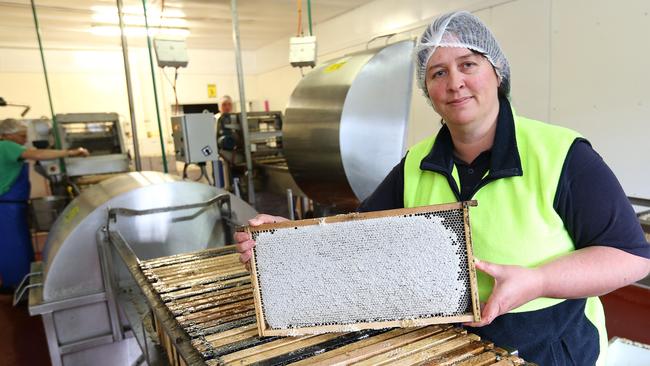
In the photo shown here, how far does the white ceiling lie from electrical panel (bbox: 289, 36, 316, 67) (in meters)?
2.13

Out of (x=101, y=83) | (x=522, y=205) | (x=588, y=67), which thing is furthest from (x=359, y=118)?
(x=101, y=83)

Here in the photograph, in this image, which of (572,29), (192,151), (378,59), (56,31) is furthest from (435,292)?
(56,31)

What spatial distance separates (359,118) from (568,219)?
3.57 ft

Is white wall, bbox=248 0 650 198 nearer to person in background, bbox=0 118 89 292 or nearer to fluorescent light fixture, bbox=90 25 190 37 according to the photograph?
fluorescent light fixture, bbox=90 25 190 37

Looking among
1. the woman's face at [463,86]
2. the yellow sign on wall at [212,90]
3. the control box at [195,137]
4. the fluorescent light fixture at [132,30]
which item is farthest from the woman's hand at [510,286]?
the yellow sign on wall at [212,90]

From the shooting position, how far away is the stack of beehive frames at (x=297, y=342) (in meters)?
0.64

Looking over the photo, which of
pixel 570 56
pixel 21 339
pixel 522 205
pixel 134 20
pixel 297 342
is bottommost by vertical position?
pixel 21 339

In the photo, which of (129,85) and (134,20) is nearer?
(129,85)

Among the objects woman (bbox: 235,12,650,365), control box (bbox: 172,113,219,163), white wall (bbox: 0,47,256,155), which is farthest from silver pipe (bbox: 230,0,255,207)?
white wall (bbox: 0,47,256,155)

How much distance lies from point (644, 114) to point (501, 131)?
243 cm

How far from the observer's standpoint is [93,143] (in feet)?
12.3

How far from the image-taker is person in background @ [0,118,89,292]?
10.5ft

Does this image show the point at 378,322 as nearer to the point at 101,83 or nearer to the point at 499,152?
the point at 499,152

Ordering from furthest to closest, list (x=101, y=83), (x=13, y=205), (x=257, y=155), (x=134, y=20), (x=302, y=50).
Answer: (x=101, y=83) → (x=134, y=20) → (x=13, y=205) → (x=257, y=155) → (x=302, y=50)
